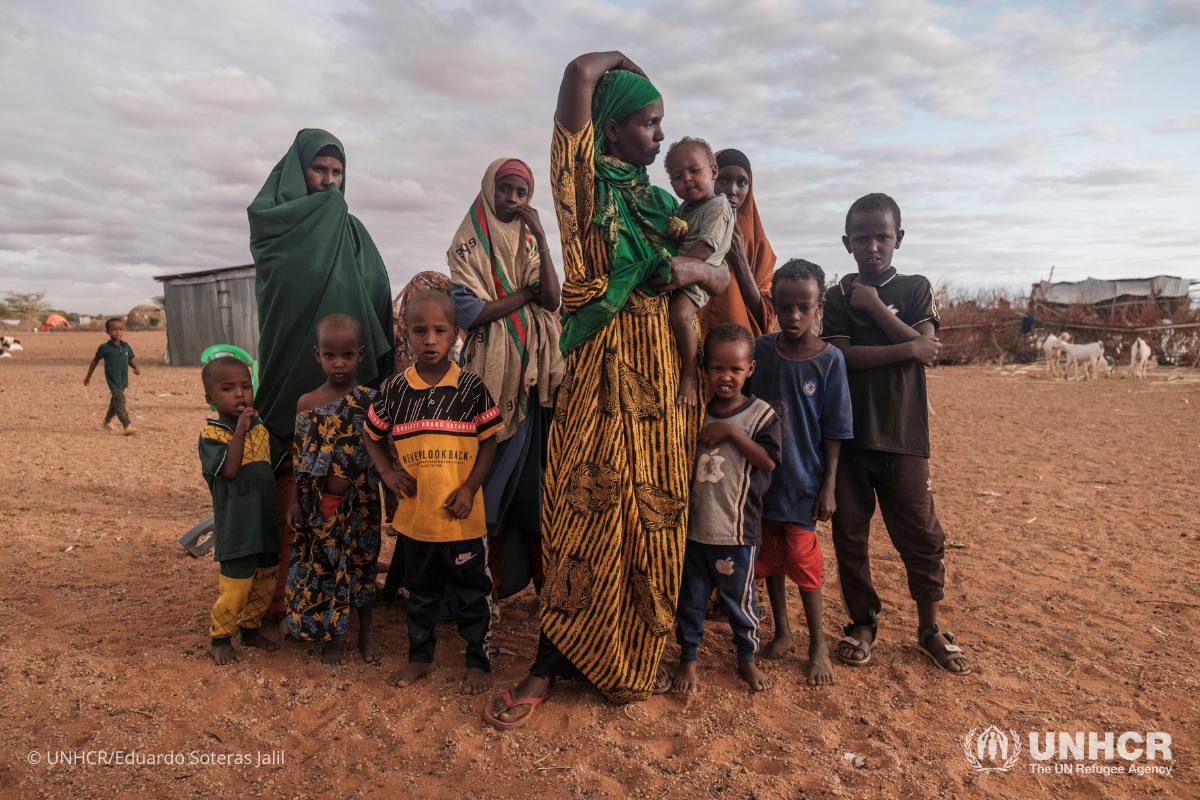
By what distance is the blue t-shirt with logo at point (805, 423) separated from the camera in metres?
2.74

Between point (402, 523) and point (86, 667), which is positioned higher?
point (402, 523)

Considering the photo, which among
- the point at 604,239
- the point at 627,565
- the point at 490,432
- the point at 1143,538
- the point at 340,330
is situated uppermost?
the point at 604,239

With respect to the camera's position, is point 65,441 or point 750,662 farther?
point 65,441

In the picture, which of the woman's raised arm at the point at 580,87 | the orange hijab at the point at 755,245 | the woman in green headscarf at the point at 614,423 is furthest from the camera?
the orange hijab at the point at 755,245

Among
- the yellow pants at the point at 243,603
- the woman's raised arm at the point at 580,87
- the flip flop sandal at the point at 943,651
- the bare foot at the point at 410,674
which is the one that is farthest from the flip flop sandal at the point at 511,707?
the woman's raised arm at the point at 580,87

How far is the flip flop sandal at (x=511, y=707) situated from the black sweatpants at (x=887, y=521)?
5.07ft

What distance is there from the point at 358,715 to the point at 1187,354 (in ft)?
87.9

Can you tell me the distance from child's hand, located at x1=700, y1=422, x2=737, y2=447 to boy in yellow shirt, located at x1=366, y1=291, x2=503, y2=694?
2.82ft

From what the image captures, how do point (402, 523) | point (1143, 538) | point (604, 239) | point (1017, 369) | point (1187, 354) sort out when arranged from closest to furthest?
point (604, 239)
point (402, 523)
point (1143, 538)
point (1187, 354)
point (1017, 369)

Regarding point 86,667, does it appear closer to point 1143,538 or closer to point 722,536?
point 722,536

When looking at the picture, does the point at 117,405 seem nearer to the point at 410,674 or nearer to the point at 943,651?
the point at 410,674

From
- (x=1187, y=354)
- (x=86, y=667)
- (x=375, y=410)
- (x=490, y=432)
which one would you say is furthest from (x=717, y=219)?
(x=1187, y=354)

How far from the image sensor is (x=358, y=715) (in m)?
2.51

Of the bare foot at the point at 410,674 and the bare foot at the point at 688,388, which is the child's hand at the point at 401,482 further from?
the bare foot at the point at 688,388
